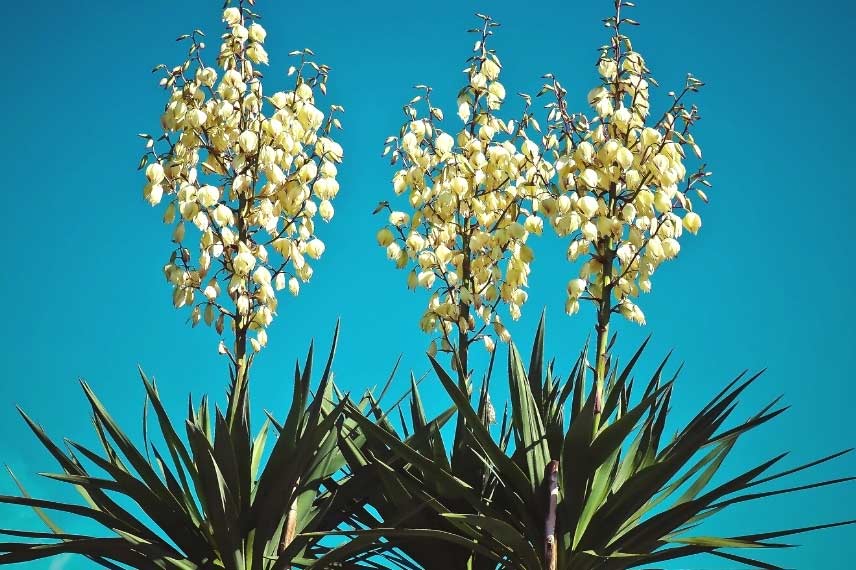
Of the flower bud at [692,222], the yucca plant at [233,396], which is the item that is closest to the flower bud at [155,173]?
the yucca plant at [233,396]

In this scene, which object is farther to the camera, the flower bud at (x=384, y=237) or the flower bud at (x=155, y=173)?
the flower bud at (x=384, y=237)

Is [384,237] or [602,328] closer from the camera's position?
[602,328]

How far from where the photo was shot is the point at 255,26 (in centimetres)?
428

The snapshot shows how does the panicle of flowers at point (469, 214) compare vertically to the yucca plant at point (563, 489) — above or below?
above

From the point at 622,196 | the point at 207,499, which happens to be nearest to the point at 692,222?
the point at 622,196

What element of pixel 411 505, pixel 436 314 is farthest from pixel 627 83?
pixel 411 505

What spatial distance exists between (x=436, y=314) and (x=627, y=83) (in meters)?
1.20

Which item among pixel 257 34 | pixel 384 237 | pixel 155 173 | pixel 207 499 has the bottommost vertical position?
pixel 207 499

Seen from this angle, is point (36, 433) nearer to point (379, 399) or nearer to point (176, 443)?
point (176, 443)

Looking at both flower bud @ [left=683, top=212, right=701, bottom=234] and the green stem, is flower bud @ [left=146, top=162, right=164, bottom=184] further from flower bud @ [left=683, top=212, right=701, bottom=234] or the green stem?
flower bud @ [left=683, top=212, right=701, bottom=234]

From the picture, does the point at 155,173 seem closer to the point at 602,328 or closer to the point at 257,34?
the point at 257,34

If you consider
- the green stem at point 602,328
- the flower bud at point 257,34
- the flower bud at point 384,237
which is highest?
the flower bud at point 257,34

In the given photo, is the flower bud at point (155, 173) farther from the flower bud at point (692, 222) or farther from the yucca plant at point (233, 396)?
the flower bud at point (692, 222)

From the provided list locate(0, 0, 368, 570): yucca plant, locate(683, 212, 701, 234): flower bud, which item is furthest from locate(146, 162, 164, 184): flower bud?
locate(683, 212, 701, 234): flower bud
